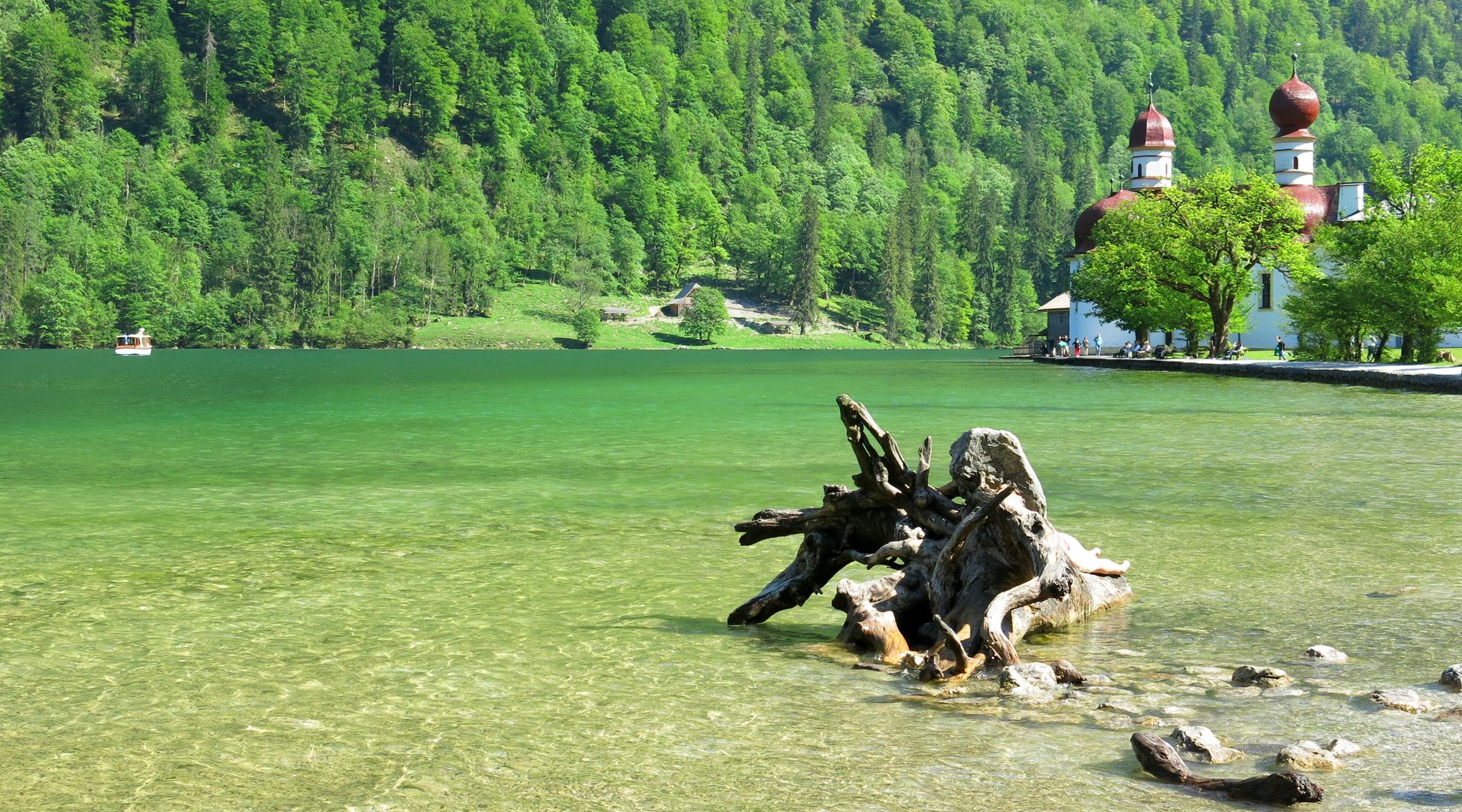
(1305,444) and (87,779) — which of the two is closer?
(87,779)

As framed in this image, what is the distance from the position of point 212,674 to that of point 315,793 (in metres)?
2.94

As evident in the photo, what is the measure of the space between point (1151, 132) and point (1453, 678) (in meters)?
122

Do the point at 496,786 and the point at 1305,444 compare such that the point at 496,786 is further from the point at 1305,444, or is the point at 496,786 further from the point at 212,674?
Answer: the point at 1305,444

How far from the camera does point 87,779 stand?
7.40 m

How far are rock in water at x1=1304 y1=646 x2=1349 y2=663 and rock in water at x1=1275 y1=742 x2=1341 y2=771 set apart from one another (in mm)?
2508

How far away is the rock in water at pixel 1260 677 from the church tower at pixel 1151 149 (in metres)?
120

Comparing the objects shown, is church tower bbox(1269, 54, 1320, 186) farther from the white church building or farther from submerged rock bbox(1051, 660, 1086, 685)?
submerged rock bbox(1051, 660, 1086, 685)

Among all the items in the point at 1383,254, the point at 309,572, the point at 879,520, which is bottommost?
the point at 309,572

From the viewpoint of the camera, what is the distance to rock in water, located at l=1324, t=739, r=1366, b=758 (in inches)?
289

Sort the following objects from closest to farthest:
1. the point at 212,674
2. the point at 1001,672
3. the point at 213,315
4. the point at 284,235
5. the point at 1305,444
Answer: the point at 1001,672
the point at 212,674
the point at 1305,444
the point at 213,315
the point at 284,235

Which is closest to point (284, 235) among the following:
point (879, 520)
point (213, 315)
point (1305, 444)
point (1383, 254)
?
point (213, 315)

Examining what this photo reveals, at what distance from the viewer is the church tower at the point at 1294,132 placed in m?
115

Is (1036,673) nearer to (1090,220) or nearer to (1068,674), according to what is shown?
(1068,674)

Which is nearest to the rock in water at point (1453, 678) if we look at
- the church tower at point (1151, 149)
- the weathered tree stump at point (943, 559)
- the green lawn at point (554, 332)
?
the weathered tree stump at point (943, 559)
